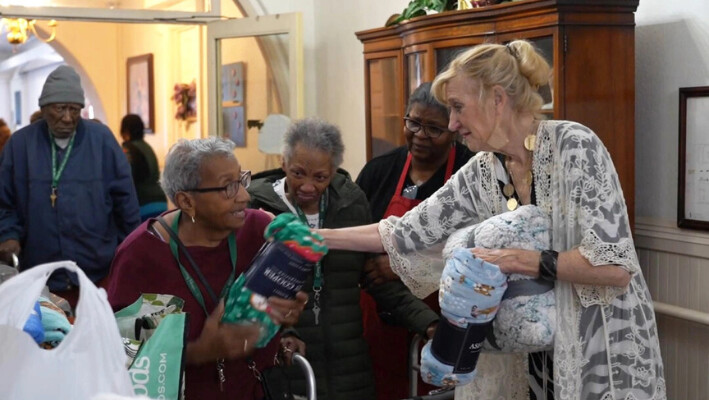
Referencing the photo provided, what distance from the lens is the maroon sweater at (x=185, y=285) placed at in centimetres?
264

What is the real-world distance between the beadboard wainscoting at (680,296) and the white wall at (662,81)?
11 cm

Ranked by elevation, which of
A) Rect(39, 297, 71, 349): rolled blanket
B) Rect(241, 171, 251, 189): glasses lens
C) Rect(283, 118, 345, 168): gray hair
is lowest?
Rect(39, 297, 71, 349): rolled blanket

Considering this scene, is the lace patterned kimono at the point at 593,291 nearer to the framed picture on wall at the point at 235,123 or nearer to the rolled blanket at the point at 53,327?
the rolled blanket at the point at 53,327

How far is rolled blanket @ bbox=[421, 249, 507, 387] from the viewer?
99.8 inches

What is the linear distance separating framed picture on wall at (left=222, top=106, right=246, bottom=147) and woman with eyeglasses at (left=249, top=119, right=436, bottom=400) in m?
4.15

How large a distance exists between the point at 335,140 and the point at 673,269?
1523 millimetres

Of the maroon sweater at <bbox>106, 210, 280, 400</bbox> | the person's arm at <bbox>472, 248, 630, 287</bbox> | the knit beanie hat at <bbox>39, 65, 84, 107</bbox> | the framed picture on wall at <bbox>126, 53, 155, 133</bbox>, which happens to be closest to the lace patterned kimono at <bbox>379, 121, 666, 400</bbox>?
the person's arm at <bbox>472, 248, 630, 287</bbox>

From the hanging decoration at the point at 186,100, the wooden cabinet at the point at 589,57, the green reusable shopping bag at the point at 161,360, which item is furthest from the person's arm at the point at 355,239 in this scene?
the hanging decoration at the point at 186,100

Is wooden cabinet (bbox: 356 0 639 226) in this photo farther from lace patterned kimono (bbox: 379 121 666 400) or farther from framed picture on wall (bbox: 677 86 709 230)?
lace patterned kimono (bbox: 379 121 666 400)

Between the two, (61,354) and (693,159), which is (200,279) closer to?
(61,354)

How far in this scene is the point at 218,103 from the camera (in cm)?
766

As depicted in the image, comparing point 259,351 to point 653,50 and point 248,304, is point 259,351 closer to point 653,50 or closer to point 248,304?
point 248,304

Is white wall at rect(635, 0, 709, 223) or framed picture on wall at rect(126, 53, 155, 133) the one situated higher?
framed picture on wall at rect(126, 53, 155, 133)

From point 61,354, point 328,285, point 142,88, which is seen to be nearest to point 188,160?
point 328,285
